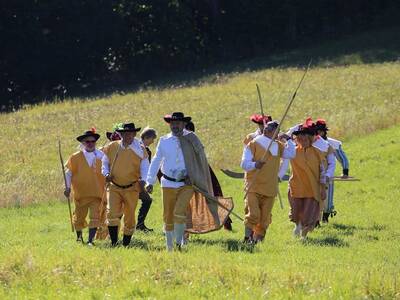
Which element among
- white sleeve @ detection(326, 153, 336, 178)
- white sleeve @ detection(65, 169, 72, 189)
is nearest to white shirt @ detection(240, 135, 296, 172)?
white sleeve @ detection(326, 153, 336, 178)

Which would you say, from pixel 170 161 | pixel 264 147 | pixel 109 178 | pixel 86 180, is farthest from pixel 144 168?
pixel 264 147

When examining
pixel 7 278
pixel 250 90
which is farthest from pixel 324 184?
pixel 250 90

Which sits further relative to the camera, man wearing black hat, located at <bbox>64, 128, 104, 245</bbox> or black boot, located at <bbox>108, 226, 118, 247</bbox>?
man wearing black hat, located at <bbox>64, 128, 104, 245</bbox>

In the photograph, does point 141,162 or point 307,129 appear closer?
point 141,162

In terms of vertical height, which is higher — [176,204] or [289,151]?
[289,151]

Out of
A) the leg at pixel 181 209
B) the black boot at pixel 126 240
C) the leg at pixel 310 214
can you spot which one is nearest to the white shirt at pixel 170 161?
the leg at pixel 181 209

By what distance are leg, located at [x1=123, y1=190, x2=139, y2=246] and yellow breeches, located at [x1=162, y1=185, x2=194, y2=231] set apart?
79cm

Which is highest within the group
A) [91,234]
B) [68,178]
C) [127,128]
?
[127,128]

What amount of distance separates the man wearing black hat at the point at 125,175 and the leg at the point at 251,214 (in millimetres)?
1612

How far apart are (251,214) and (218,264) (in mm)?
4008

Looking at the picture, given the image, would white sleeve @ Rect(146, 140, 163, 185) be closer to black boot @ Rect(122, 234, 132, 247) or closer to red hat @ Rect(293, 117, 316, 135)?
black boot @ Rect(122, 234, 132, 247)

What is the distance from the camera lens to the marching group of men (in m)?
13.5

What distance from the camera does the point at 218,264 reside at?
35.2 ft

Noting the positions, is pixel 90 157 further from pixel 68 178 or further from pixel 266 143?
pixel 266 143
